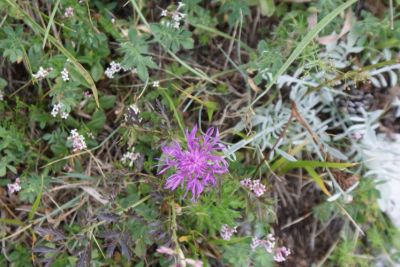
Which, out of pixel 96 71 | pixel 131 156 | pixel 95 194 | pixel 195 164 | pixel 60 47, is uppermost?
pixel 60 47

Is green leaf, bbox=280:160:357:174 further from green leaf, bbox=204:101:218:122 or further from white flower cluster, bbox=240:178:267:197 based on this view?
green leaf, bbox=204:101:218:122

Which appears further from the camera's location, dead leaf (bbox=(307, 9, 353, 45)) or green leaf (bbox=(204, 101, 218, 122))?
dead leaf (bbox=(307, 9, 353, 45))

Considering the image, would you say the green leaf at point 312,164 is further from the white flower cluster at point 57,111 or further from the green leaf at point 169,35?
the white flower cluster at point 57,111

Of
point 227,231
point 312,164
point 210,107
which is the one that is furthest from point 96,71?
point 312,164

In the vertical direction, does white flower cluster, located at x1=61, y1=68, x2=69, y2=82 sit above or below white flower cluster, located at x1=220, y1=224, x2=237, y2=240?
above

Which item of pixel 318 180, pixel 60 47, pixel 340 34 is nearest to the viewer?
pixel 60 47

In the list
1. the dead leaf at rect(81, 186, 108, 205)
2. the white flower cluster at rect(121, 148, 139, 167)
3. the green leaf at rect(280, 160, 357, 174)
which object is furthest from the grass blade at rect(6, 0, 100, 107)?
the green leaf at rect(280, 160, 357, 174)

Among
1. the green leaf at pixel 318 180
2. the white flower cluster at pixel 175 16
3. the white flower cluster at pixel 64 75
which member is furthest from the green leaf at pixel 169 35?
the green leaf at pixel 318 180

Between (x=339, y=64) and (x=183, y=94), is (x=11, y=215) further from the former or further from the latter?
(x=339, y=64)

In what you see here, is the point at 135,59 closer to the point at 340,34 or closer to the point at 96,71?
the point at 96,71

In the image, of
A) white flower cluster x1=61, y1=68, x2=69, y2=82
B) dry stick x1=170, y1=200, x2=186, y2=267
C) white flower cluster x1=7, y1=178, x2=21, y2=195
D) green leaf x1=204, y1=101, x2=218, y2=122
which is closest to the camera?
dry stick x1=170, y1=200, x2=186, y2=267

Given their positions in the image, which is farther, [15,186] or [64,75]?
[15,186]
